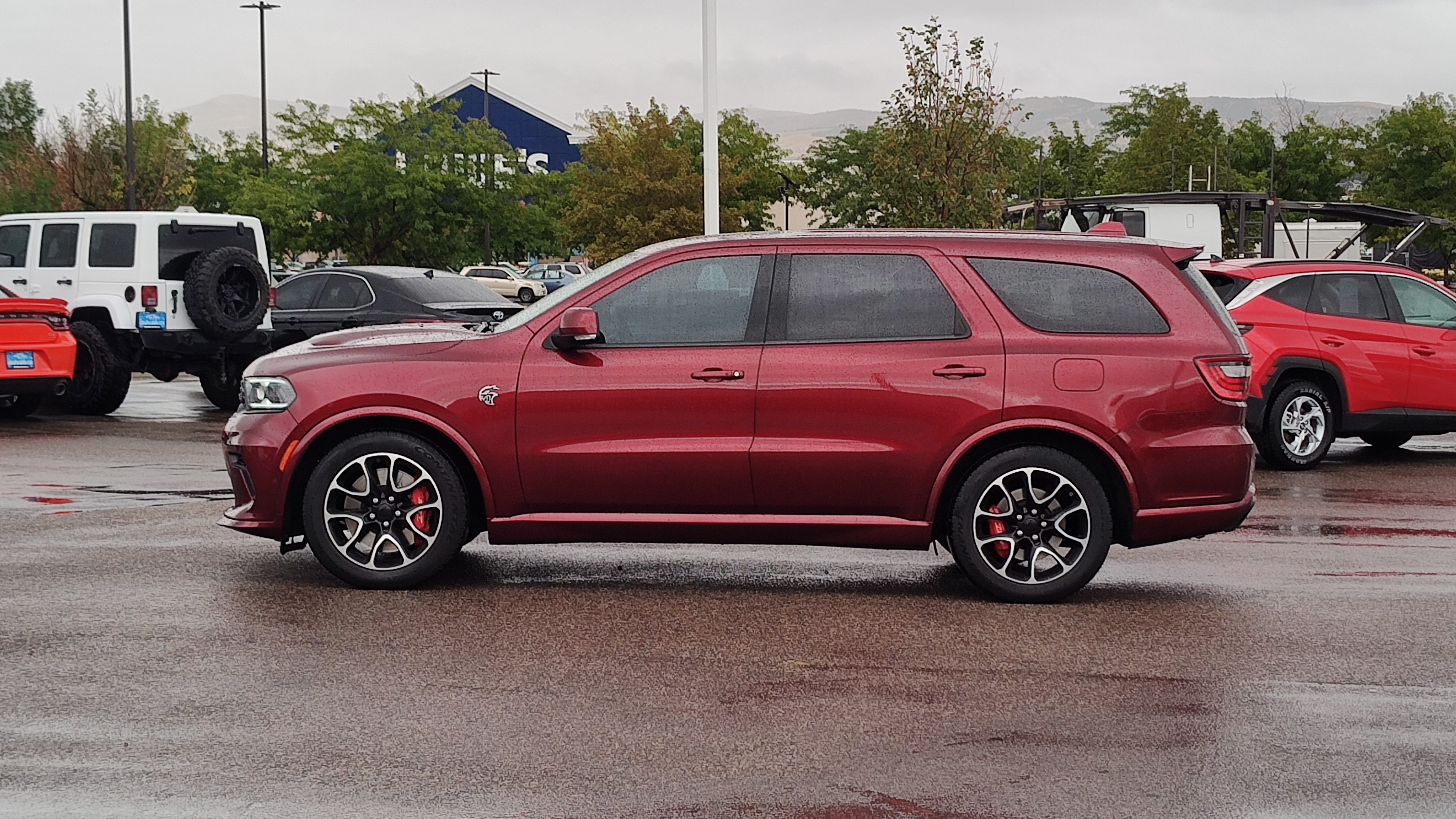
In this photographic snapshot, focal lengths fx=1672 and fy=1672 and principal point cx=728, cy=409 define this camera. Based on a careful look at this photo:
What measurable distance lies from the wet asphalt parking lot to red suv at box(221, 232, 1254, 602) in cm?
37

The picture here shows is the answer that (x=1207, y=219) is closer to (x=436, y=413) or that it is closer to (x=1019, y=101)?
(x=1019, y=101)

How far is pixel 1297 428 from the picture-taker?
13250mm

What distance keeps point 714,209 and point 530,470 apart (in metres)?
13.4

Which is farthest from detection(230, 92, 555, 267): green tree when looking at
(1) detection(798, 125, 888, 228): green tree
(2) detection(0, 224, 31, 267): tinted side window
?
(2) detection(0, 224, 31, 267): tinted side window

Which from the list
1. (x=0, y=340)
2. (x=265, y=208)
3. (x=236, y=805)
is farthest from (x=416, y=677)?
(x=265, y=208)

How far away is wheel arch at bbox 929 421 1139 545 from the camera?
742cm

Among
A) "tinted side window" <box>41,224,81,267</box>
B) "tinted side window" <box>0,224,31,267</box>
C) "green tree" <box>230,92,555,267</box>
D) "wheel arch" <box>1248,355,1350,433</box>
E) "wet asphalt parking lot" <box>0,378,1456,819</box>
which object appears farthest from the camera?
"green tree" <box>230,92,555,267</box>

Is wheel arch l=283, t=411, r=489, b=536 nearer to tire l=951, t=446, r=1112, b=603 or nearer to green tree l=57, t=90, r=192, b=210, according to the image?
tire l=951, t=446, r=1112, b=603

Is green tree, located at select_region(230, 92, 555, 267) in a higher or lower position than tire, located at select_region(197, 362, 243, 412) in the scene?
higher

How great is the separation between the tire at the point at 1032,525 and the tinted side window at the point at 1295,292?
6508mm

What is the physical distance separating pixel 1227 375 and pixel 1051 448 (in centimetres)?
Result: 86

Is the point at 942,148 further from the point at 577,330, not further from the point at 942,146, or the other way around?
the point at 577,330

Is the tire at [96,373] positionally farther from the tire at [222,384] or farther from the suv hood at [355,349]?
the suv hood at [355,349]

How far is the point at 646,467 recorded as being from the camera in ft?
24.5
